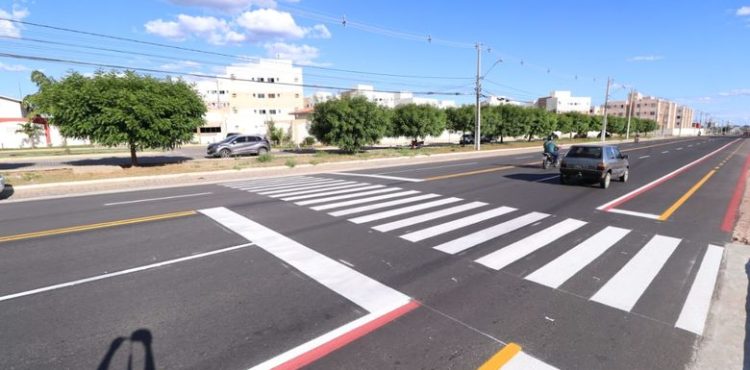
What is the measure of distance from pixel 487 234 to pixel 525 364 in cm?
409

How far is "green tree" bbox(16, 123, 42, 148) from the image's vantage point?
4448cm

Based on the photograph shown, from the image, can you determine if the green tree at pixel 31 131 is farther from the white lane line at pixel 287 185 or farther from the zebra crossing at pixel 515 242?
the zebra crossing at pixel 515 242

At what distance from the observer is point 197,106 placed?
21.1 metres

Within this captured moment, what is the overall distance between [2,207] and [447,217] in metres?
12.4

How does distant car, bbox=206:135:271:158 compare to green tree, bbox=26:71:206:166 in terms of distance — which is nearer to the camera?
green tree, bbox=26:71:206:166

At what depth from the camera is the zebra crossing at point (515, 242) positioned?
4759mm

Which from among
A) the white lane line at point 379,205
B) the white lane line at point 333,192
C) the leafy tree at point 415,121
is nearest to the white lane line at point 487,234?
the white lane line at point 379,205

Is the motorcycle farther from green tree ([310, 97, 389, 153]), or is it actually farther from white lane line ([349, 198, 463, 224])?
green tree ([310, 97, 389, 153])

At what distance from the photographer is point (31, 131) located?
45.2 meters

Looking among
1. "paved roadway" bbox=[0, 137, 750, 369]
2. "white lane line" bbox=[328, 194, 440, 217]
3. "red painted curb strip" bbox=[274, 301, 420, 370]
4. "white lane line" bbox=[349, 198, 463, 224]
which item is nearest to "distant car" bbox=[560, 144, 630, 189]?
"paved roadway" bbox=[0, 137, 750, 369]

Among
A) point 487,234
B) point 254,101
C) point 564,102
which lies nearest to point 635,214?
point 487,234

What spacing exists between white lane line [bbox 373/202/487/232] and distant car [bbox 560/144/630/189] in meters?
5.54

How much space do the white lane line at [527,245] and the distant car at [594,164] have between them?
587 centimetres

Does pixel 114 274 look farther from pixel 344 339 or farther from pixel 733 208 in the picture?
pixel 733 208
